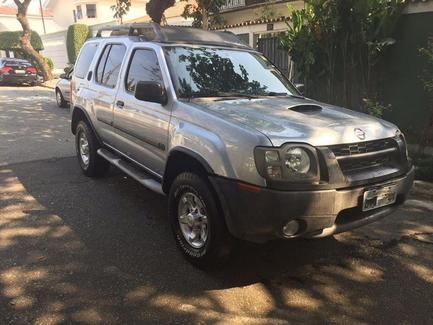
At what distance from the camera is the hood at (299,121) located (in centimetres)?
324

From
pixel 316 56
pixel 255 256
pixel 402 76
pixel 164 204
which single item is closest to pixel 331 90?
pixel 316 56

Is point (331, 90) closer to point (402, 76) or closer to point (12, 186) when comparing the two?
point (402, 76)

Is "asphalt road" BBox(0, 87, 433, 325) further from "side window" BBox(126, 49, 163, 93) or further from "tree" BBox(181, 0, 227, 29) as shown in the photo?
"tree" BBox(181, 0, 227, 29)

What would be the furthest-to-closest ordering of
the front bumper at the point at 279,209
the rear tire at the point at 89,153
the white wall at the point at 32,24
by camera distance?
the white wall at the point at 32,24 → the rear tire at the point at 89,153 → the front bumper at the point at 279,209

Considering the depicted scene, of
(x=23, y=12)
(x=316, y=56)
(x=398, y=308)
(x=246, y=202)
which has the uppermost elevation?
(x=23, y=12)

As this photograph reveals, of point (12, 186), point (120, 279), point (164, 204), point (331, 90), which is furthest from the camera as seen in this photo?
point (331, 90)

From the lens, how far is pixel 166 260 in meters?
3.88

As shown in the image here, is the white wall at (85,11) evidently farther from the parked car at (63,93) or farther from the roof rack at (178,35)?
the roof rack at (178,35)

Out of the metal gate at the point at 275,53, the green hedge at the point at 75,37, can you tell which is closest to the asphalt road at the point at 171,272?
the metal gate at the point at 275,53

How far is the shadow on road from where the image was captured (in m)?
3.13

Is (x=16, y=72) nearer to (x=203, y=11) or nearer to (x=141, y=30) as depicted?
(x=203, y=11)

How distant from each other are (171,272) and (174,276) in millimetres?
72

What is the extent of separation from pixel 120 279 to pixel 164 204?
1797mm

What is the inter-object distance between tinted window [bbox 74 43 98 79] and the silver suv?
1.06 metres
